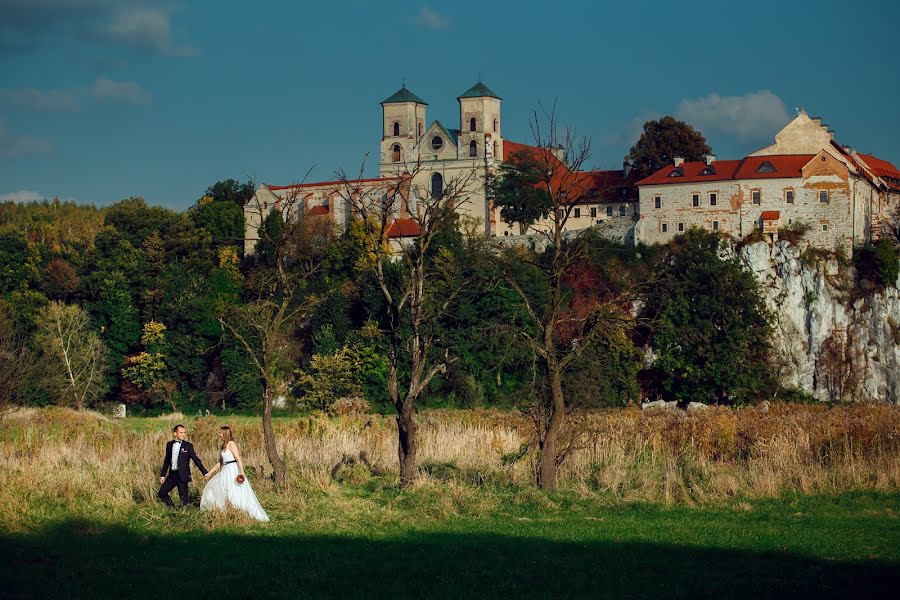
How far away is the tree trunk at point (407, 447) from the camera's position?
67.3ft

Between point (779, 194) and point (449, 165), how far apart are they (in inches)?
879

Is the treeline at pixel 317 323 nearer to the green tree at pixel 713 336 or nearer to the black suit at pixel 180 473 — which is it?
the green tree at pixel 713 336

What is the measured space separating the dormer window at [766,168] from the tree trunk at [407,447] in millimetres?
43675

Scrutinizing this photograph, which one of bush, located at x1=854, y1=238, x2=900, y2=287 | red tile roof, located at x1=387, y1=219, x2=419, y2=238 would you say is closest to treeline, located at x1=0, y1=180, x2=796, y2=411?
red tile roof, located at x1=387, y1=219, x2=419, y2=238

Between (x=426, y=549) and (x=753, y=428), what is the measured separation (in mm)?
12935

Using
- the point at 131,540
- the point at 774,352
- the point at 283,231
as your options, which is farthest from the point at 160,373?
the point at 131,540

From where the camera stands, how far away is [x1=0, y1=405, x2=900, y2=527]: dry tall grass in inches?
735

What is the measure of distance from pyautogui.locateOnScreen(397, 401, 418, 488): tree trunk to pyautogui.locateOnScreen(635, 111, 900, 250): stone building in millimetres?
41964

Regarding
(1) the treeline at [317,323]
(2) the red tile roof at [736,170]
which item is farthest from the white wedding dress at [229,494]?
(2) the red tile roof at [736,170]

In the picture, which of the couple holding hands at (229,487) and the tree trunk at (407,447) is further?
the tree trunk at (407,447)

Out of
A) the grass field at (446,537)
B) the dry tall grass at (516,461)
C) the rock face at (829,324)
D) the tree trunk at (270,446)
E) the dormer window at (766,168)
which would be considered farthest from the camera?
the dormer window at (766,168)

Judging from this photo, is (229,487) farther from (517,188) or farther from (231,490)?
(517,188)

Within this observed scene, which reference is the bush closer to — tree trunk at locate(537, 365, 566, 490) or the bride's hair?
tree trunk at locate(537, 365, 566, 490)

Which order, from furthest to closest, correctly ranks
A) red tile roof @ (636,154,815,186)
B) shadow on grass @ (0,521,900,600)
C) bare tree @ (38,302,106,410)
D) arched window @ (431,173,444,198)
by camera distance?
1. arched window @ (431,173,444,198)
2. red tile roof @ (636,154,815,186)
3. bare tree @ (38,302,106,410)
4. shadow on grass @ (0,521,900,600)
